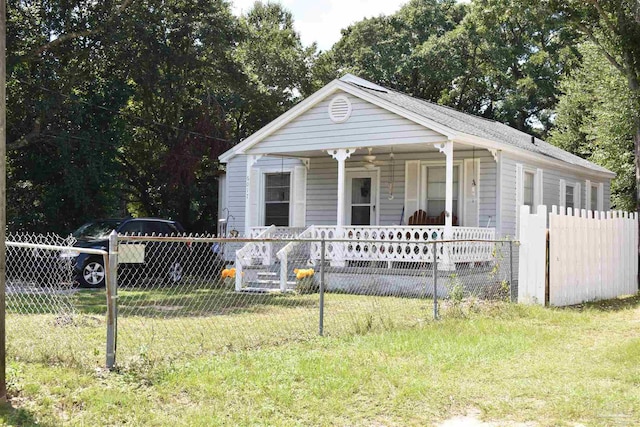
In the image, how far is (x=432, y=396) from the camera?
18.7 feet

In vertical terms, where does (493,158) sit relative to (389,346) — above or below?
above

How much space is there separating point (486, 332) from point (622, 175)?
20.5m

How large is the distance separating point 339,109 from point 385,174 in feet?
9.50

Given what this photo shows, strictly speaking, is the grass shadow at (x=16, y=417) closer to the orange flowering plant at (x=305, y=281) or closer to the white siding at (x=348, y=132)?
the orange flowering plant at (x=305, y=281)

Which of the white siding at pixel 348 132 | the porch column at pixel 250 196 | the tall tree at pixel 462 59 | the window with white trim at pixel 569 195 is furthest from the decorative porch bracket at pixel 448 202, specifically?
the tall tree at pixel 462 59

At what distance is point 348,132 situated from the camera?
619 inches

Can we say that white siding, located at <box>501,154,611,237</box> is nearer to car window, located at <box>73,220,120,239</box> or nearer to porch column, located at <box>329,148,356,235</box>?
porch column, located at <box>329,148,356,235</box>

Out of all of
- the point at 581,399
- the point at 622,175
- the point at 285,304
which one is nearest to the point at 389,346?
the point at 581,399

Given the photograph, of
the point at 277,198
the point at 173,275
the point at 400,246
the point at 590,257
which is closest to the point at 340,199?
the point at 400,246

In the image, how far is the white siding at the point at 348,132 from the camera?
48.9 ft

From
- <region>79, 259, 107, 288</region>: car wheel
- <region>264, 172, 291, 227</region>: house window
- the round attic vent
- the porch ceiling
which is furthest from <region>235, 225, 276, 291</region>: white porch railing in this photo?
the round attic vent

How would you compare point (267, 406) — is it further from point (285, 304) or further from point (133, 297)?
point (133, 297)

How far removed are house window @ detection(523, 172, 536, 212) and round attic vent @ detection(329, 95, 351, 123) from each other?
5263 millimetres

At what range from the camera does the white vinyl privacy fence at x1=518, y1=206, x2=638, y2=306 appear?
11586mm
